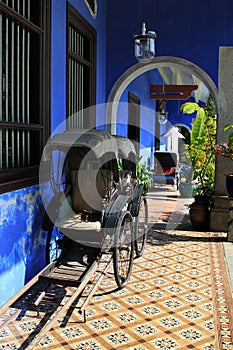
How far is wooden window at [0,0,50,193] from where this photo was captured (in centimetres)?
391

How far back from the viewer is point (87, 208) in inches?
184

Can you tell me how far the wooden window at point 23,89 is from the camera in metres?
3.91

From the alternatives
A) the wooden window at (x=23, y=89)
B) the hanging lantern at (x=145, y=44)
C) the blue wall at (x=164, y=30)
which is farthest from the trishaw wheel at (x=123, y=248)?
the blue wall at (x=164, y=30)

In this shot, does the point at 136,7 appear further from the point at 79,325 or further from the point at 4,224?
the point at 79,325

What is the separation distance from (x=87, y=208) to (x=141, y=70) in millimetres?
3721

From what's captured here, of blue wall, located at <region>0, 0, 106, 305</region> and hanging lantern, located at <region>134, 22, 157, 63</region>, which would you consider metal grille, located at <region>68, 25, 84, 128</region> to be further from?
hanging lantern, located at <region>134, 22, 157, 63</region>

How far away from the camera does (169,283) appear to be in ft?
14.6

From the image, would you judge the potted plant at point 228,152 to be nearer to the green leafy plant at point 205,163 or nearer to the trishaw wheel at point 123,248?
the green leafy plant at point 205,163

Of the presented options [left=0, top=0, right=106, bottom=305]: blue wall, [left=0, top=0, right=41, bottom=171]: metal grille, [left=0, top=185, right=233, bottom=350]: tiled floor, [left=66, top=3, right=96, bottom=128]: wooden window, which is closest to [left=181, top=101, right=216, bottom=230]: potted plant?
[left=0, top=185, right=233, bottom=350]: tiled floor

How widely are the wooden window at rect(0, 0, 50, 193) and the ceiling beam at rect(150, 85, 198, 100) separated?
10.6 meters

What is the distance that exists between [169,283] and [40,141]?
2.03 meters

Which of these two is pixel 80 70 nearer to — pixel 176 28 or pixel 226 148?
pixel 176 28

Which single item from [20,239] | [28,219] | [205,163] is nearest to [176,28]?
[205,163]

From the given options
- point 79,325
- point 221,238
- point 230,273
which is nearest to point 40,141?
point 79,325
